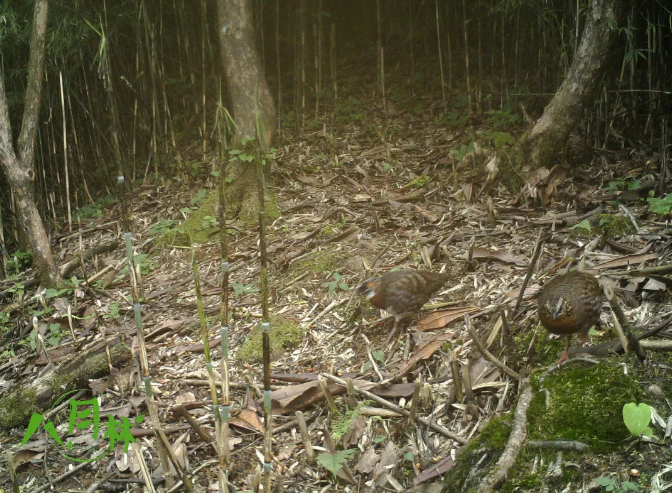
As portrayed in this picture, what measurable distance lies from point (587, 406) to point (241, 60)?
4846mm

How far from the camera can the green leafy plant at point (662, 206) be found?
3828mm

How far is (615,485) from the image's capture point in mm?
1953

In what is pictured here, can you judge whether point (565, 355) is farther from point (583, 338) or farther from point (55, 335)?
point (55, 335)

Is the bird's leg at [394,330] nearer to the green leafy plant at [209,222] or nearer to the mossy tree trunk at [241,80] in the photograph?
the mossy tree trunk at [241,80]

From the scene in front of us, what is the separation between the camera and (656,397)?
7.34 ft

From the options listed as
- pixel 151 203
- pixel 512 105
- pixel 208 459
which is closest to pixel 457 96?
pixel 512 105

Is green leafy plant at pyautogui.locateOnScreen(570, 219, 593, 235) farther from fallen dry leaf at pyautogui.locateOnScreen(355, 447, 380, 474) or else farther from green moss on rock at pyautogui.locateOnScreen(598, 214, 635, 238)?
fallen dry leaf at pyautogui.locateOnScreen(355, 447, 380, 474)

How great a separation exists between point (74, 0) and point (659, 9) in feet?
17.6

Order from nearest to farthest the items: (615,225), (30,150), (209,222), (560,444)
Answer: (560,444) < (615,225) < (30,150) < (209,222)

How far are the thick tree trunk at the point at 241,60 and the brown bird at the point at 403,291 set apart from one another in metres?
2.78

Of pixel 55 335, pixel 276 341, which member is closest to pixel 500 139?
pixel 276 341

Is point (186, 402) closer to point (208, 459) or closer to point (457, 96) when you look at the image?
point (208, 459)

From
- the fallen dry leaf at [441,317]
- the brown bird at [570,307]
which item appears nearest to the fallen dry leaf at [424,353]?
the fallen dry leaf at [441,317]

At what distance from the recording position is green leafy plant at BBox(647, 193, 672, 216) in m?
3.83
